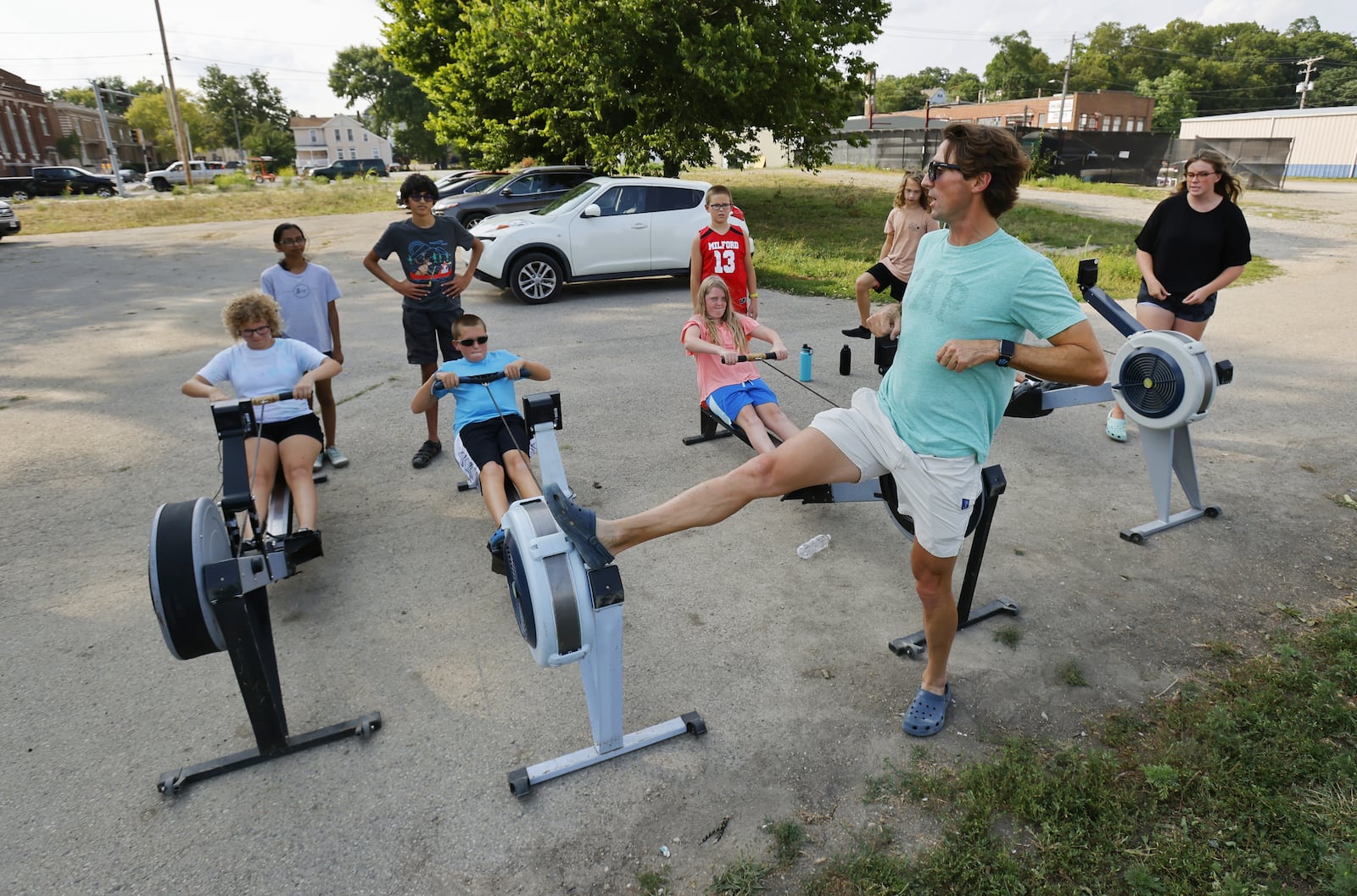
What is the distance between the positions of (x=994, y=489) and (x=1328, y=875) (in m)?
1.52

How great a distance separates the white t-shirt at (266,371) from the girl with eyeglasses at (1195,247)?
536cm

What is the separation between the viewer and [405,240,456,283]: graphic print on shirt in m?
5.47

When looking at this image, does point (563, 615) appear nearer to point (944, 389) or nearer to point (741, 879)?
point (741, 879)

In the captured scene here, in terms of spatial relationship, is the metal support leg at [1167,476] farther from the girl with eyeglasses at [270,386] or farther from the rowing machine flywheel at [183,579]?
the girl with eyeglasses at [270,386]

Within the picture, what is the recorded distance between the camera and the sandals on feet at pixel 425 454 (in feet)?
18.0

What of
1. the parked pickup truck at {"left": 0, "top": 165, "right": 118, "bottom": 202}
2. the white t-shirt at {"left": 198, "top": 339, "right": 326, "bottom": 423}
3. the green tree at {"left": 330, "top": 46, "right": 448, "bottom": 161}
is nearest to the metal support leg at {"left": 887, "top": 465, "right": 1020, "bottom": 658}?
the white t-shirt at {"left": 198, "top": 339, "right": 326, "bottom": 423}

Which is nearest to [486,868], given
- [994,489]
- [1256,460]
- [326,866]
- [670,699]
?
[326,866]

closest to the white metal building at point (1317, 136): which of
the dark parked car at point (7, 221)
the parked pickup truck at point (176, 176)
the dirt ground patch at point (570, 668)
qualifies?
the dirt ground patch at point (570, 668)

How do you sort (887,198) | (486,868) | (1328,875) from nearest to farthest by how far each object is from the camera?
(1328,875), (486,868), (887,198)

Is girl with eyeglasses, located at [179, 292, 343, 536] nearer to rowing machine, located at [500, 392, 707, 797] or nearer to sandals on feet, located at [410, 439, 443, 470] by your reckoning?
sandals on feet, located at [410, 439, 443, 470]

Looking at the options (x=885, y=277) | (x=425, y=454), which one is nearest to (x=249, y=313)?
(x=425, y=454)

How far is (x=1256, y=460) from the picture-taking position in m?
5.50

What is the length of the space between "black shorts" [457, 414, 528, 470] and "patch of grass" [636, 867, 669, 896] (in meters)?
2.36

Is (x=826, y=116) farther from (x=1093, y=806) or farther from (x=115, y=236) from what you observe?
(x=115, y=236)
